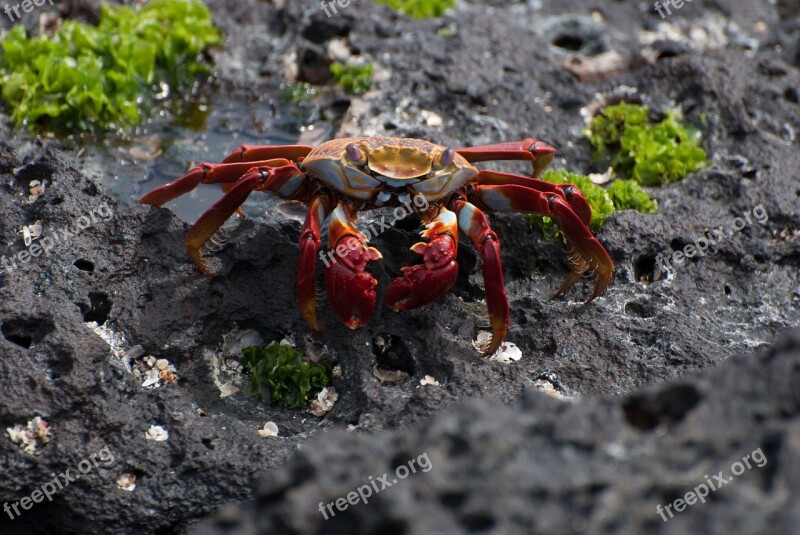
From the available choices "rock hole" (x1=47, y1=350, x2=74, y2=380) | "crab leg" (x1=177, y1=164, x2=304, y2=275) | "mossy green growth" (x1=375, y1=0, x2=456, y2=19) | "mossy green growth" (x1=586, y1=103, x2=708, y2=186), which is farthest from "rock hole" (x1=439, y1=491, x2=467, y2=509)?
"mossy green growth" (x1=375, y1=0, x2=456, y2=19)

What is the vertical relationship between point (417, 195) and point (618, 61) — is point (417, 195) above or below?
above

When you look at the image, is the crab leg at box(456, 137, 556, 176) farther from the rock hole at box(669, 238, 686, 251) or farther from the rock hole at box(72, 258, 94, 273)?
the rock hole at box(72, 258, 94, 273)

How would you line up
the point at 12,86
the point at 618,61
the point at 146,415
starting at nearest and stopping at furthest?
the point at 146,415 < the point at 12,86 < the point at 618,61

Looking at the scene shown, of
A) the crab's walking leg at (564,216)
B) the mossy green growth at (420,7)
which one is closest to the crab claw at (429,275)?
the crab's walking leg at (564,216)

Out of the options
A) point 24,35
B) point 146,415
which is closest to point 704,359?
point 146,415

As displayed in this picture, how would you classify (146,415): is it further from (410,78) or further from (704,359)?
(410,78)

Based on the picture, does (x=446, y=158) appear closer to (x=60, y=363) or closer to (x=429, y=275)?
(x=429, y=275)

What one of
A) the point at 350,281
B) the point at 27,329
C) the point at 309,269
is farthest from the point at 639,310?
the point at 27,329
